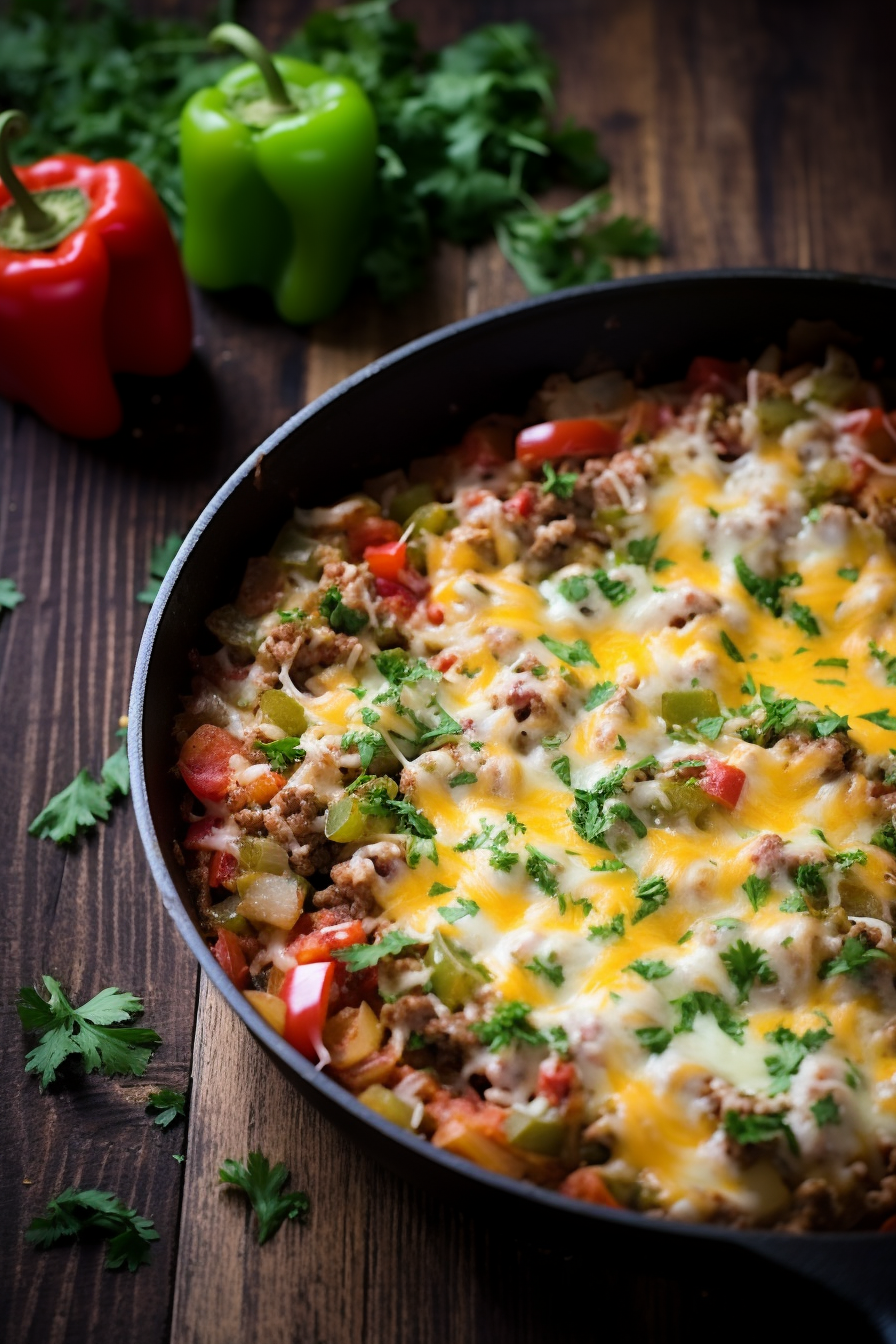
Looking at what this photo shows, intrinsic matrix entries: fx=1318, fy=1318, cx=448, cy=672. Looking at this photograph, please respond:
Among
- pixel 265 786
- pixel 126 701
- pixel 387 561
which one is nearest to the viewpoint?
pixel 265 786

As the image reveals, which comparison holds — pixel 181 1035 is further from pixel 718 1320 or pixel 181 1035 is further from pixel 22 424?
pixel 22 424

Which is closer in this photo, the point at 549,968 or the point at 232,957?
the point at 549,968

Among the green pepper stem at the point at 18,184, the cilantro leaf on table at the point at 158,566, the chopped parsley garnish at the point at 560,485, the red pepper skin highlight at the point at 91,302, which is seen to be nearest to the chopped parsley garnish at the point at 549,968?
the chopped parsley garnish at the point at 560,485

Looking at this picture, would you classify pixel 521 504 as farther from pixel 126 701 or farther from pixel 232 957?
pixel 232 957

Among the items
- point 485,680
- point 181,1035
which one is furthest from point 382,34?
point 181,1035

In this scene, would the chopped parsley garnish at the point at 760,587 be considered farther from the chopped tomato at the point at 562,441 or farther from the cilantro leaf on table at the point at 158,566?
the cilantro leaf on table at the point at 158,566

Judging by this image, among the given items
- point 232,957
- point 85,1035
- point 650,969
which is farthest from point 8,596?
point 650,969
